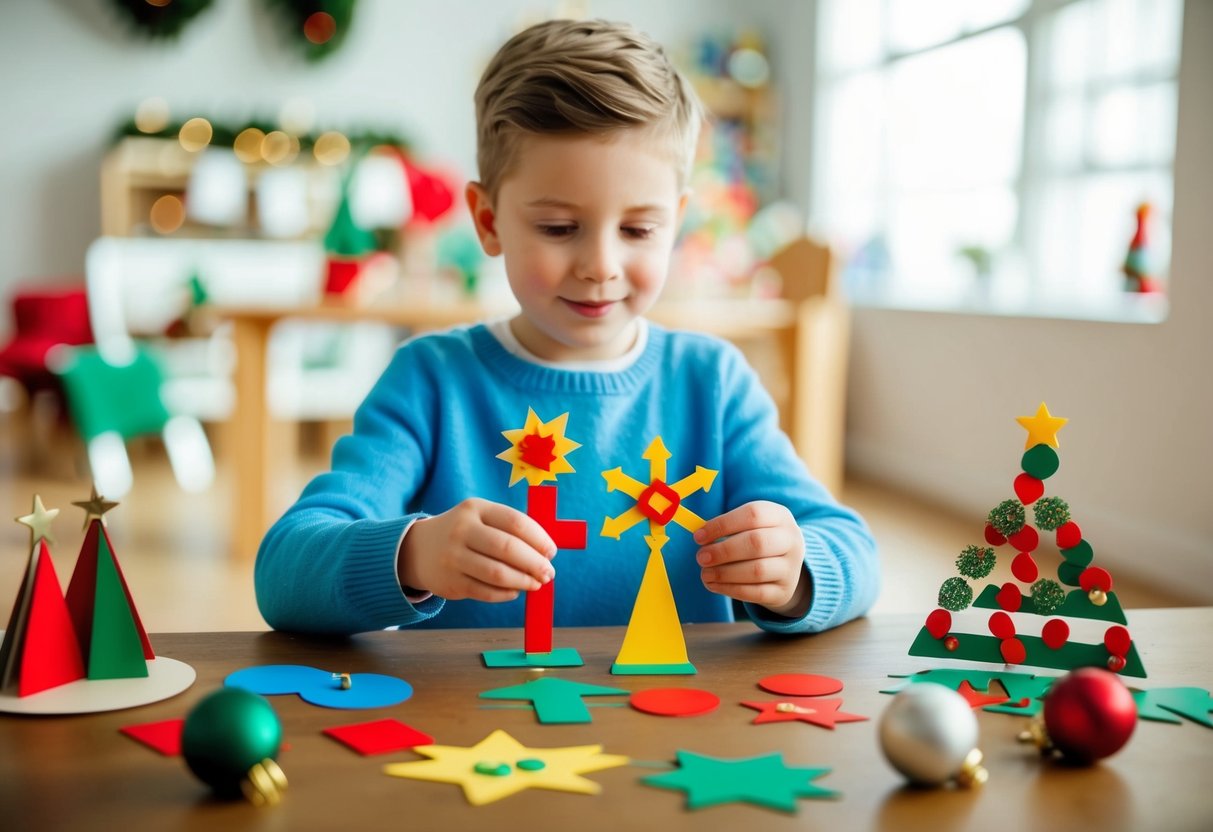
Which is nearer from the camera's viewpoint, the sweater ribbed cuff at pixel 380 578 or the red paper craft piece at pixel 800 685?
the red paper craft piece at pixel 800 685

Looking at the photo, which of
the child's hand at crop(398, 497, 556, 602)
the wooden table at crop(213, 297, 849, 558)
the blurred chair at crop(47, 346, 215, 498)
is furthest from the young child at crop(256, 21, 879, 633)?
the blurred chair at crop(47, 346, 215, 498)

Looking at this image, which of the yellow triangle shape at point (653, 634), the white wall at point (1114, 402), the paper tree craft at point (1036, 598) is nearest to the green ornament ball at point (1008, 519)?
the paper tree craft at point (1036, 598)

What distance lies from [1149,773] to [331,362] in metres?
4.58

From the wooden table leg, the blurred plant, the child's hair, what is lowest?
the wooden table leg

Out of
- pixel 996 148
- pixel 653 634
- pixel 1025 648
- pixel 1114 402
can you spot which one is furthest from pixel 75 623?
pixel 996 148

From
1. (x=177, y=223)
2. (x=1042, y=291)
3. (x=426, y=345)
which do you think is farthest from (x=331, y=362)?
(x=426, y=345)

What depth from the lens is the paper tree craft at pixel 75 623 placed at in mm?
637

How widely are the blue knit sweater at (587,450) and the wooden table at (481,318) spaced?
210 cm

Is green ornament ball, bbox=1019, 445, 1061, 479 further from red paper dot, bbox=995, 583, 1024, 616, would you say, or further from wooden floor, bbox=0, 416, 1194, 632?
wooden floor, bbox=0, 416, 1194, 632

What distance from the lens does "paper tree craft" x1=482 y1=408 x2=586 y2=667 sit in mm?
722

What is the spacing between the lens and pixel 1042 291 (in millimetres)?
3836

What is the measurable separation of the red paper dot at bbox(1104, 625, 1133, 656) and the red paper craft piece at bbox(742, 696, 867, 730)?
7.3 inches

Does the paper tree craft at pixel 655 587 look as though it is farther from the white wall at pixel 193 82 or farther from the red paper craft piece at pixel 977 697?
the white wall at pixel 193 82

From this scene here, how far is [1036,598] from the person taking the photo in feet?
2.38
